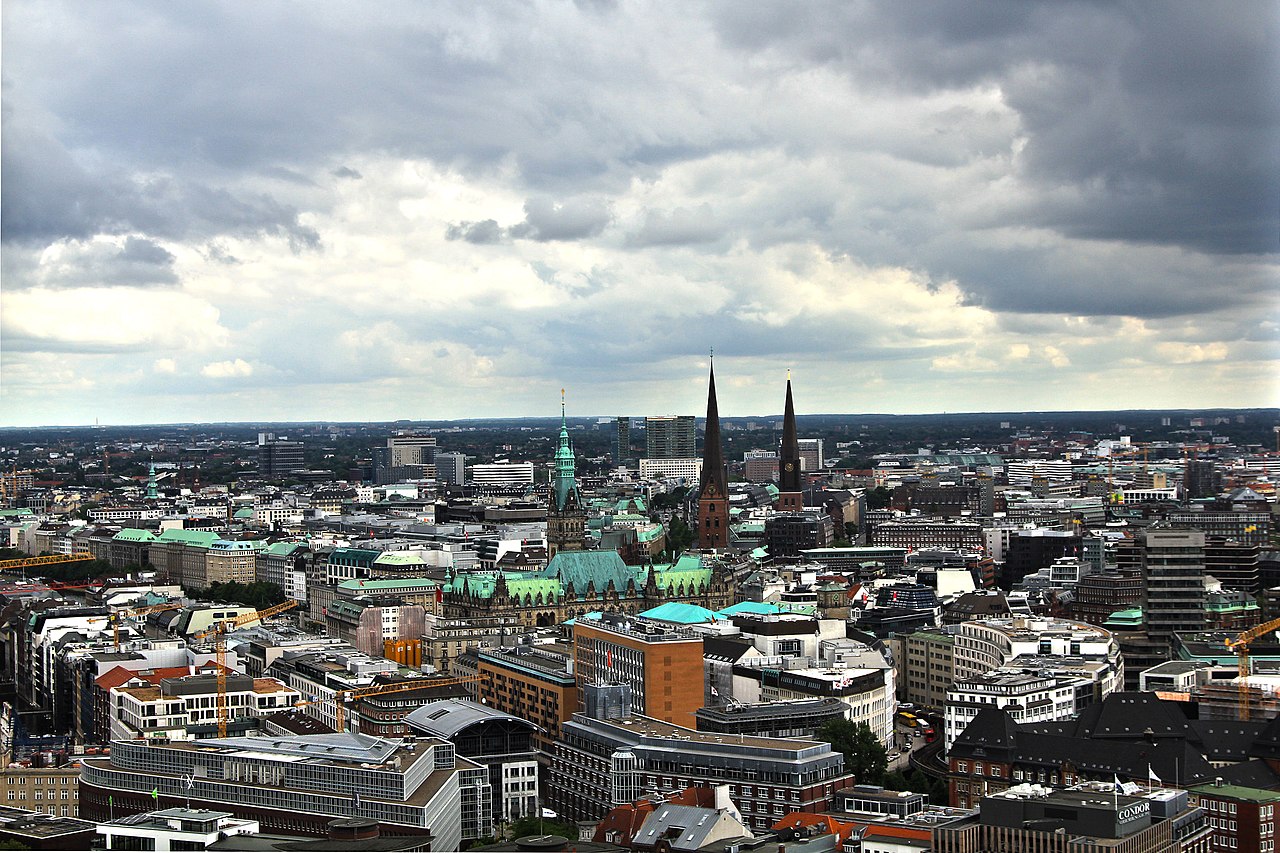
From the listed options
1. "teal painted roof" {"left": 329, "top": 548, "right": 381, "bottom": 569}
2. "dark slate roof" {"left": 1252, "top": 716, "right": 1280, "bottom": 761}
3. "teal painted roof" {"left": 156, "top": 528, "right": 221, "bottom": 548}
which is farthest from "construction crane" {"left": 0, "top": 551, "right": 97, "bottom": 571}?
"dark slate roof" {"left": 1252, "top": 716, "right": 1280, "bottom": 761}

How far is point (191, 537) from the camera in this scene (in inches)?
4400

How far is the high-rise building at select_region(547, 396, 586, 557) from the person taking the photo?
93562mm

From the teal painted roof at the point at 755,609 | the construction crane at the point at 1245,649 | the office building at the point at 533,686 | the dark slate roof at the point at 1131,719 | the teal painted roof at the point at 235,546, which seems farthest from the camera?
the teal painted roof at the point at 235,546

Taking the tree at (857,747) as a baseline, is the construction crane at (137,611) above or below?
above

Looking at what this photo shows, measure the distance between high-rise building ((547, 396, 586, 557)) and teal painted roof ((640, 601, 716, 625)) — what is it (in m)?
20.4

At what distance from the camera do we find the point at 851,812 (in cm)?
4125

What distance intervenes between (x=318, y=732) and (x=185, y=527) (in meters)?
79.4

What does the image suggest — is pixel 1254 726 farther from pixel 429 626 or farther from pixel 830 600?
pixel 429 626

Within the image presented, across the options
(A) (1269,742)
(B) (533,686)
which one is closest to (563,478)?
(B) (533,686)

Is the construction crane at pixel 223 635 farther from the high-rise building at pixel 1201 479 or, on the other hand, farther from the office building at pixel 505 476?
the office building at pixel 505 476

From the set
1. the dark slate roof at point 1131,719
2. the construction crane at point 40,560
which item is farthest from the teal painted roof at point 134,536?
the dark slate roof at point 1131,719

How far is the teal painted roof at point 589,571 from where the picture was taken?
8319 cm

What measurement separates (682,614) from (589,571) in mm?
12892

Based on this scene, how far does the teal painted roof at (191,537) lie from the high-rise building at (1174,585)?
57.9 metres
